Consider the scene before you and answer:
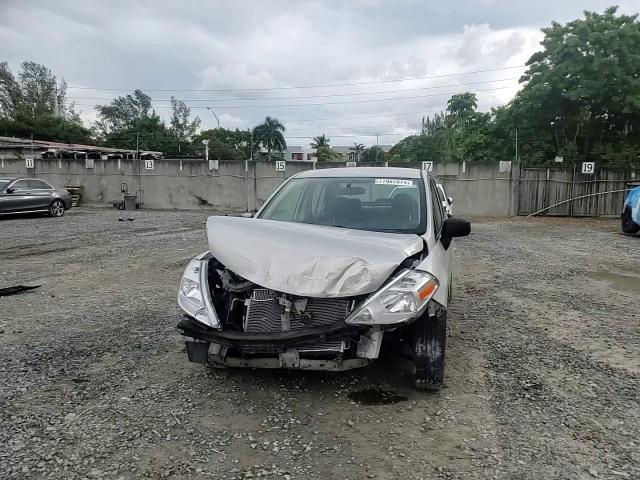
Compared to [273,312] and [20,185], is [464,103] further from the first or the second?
[273,312]

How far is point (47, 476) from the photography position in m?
2.28

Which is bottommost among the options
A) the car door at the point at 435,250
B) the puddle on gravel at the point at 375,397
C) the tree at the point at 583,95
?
the puddle on gravel at the point at 375,397

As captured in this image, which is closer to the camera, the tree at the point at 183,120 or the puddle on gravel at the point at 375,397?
the puddle on gravel at the point at 375,397

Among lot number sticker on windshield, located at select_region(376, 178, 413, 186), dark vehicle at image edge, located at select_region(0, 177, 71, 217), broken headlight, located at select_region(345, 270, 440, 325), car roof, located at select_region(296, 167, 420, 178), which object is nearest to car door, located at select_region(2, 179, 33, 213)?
dark vehicle at image edge, located at select_region(0, 177, 71, 217)

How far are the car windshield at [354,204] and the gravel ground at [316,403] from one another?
116cm

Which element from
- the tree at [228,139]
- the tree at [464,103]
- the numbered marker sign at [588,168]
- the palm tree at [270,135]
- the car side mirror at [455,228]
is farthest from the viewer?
the palm tree at [270,135]

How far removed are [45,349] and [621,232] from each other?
13515 mm

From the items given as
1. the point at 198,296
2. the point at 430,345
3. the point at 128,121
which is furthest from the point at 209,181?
the point at 128,121

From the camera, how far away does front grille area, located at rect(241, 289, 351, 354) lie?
288 centimetres

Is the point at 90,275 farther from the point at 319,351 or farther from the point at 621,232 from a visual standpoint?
the point at 621,232

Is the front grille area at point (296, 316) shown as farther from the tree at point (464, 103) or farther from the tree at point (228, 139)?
the tree at point (228, 139)

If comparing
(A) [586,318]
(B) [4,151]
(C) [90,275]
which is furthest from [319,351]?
(B) [4,151]

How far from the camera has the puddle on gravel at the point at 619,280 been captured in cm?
636

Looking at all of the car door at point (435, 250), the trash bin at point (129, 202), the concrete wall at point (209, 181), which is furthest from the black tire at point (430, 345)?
the trash bin at point (129, 202)
